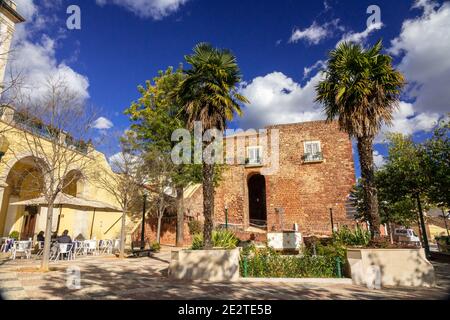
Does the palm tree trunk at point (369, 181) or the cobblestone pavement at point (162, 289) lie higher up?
the palm tree trunk at point (369, 181)

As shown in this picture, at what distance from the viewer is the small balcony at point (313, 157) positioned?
1042 inches

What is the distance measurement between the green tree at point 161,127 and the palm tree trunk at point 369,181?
12121mm

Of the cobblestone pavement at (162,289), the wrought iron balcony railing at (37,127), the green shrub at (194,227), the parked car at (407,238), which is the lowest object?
the cobblestone pavement at (162,289)

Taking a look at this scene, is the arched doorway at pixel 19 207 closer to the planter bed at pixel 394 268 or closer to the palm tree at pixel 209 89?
the palm tree at pixel 209 89

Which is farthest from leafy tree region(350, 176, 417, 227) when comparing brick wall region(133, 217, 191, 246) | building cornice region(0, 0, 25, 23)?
building cornice region(0, 0, 25, 23)

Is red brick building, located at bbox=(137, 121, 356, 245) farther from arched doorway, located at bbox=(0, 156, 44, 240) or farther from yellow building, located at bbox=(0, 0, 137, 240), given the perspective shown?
arched doorway, located at bbox=(0, 156, 44, 240)

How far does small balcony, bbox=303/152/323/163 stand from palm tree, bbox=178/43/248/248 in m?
17.4

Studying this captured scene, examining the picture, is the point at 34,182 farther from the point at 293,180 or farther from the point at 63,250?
the point at 293,180

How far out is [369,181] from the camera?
9.45m

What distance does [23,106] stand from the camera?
36.9ft

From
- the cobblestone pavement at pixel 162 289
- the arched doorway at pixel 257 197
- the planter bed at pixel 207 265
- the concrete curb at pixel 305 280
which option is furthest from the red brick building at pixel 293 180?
the concrete curb at pixel 305 280
